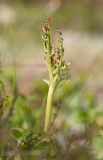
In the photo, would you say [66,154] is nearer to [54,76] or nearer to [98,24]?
[54,76]

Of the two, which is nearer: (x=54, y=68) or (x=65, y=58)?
(x=54, y=68)

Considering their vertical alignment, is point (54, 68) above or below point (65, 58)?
below

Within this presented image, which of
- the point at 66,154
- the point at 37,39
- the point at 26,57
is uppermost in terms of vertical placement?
the point at 37,39

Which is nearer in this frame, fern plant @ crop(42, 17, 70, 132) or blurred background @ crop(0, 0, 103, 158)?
fern plant @ crop(42, 17, 70, 132)

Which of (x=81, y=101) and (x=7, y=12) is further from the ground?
(x=7, y=12)

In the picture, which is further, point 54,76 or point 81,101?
point 81,101

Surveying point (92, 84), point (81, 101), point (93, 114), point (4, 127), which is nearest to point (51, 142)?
point (4, 127)

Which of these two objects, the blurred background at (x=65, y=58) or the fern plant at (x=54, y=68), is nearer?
the fern plant at (x=54, y=68)

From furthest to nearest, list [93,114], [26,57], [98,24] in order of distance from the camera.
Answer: [98,24] → [26,57] → [93,114]
